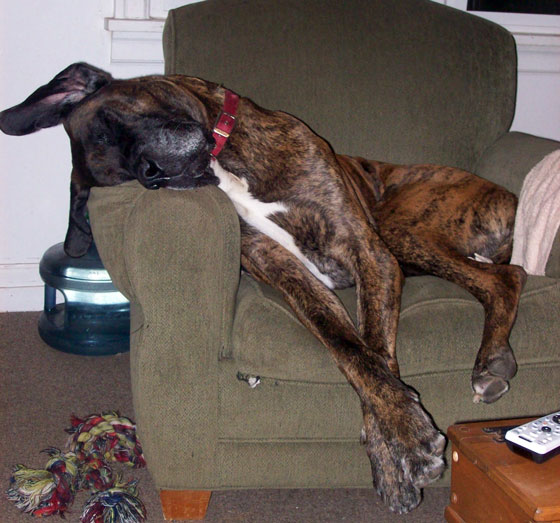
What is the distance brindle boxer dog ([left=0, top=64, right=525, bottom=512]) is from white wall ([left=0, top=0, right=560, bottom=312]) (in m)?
1.16

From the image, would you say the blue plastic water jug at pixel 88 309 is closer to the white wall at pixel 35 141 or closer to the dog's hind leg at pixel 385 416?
the white wall at pixel 35 141

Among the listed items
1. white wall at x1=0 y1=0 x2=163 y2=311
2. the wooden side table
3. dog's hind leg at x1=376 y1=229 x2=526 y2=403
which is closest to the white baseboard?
white wall at x1=0 y1=0 x2=163 y2=311

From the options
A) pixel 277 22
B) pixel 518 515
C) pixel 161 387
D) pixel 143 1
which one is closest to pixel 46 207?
pixel 143 1

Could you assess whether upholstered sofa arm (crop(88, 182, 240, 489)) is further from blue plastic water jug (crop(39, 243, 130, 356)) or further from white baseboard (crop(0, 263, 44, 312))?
white baseboard (crop(0, 263, 44, 312))

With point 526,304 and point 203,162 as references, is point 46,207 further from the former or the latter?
point 526,304

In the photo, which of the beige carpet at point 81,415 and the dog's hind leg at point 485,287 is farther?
the beige carpet at point 81,415

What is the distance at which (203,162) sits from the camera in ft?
5.79

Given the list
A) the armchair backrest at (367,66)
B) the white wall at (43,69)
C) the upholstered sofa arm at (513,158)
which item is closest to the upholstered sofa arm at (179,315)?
the armchair backrest at (367,66)

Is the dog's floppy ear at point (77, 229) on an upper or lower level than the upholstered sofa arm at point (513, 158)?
lower

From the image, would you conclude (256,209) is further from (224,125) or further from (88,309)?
(88,309)

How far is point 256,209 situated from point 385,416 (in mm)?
723

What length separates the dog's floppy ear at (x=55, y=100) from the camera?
194 cm

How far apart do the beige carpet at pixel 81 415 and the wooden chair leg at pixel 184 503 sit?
0.05m

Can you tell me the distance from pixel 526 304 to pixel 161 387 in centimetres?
97
